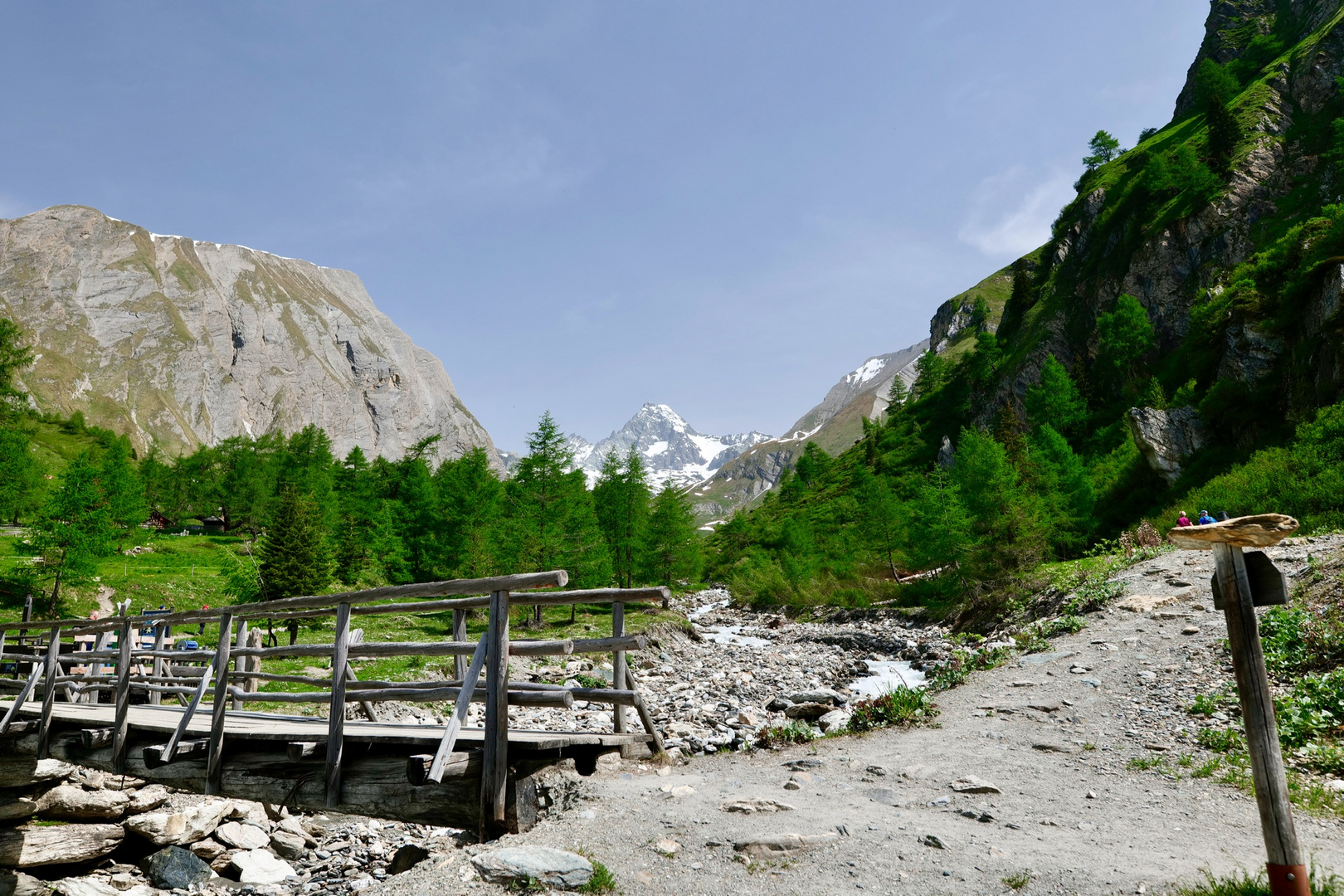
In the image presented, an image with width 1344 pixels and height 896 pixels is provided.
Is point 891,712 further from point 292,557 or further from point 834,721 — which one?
point 292,557

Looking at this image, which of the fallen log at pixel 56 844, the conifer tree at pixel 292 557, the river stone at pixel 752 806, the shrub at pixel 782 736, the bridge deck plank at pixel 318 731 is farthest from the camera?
the conifer tree at pixel 292 557

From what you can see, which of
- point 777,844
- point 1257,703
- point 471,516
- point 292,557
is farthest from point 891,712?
point 471,516

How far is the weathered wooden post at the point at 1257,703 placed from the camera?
205 inches

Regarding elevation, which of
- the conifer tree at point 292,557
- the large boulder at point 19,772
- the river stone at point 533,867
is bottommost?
the large boulder at point 19,772

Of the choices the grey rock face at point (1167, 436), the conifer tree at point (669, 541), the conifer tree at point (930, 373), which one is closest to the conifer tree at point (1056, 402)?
the grey rock face at point (1167, 436)

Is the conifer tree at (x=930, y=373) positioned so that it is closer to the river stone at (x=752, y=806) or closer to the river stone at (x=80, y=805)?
the river stone at (x=752, y=806)

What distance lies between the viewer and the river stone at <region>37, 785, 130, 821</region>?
1380 cm

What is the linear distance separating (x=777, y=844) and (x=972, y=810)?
3.20 metres

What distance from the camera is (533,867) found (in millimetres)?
7191

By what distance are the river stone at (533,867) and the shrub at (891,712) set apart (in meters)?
9.24

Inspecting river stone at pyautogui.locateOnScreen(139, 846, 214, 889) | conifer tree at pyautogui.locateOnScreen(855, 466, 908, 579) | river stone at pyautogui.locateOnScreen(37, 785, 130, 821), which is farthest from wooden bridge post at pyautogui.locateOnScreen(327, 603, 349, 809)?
conifer tree at pyautogui.locateOnScreen(855, 466, 908, 579)

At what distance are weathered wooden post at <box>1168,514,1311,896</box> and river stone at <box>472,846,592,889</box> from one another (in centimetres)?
627

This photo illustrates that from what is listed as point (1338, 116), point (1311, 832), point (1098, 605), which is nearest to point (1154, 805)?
point (1311, 832)

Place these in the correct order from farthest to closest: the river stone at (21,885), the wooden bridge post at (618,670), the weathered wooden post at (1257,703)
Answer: the river stone at (21,885), the wooden bridge post at (618,670), the weathered wooden post at (1257,703)
